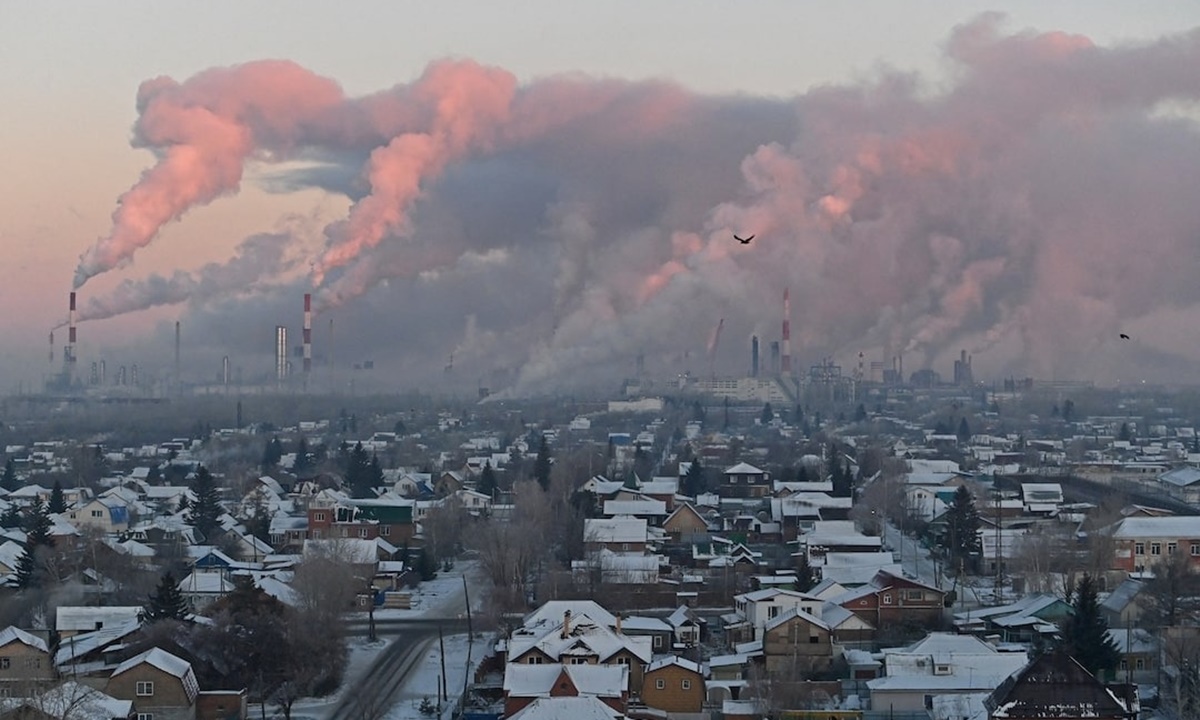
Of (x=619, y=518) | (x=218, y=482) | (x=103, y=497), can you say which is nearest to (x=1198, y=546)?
(x=619, y=518)

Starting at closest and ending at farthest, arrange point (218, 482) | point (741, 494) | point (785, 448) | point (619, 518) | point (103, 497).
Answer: point (619, 518) → point (103, 497) → point (741, 494) → point (218, 482) → point (785, 448)

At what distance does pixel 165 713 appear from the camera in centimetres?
1530

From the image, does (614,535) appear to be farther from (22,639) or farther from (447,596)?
(22,639)

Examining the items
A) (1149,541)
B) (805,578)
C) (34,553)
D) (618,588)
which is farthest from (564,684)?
(1149,541)

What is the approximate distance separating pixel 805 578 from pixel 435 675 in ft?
20.9

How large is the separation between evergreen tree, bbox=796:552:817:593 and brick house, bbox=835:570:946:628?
5.04 ft

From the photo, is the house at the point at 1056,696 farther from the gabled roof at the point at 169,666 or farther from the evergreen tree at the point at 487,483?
the evergreen tree at the point at 487,483

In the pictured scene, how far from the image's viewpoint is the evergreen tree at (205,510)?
28594 mm

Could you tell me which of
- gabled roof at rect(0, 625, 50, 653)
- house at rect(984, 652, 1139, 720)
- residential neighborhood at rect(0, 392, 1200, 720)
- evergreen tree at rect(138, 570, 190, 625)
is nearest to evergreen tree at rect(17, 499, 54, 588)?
residential neighborhood at rect(0, 392, 1200, 720)

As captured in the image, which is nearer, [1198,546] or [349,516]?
[1198,546]

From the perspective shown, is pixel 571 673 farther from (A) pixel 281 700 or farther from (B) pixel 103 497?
(B) pixel 103 497

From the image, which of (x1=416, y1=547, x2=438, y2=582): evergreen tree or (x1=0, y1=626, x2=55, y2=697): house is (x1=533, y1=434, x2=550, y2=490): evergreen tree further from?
(x1=0, y1=626, x2=55, y2=697): house

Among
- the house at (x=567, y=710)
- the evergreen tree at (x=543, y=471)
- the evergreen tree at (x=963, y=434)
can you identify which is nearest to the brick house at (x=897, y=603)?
the house at (x=567, y=710)

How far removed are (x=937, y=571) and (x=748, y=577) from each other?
2.63 meters
